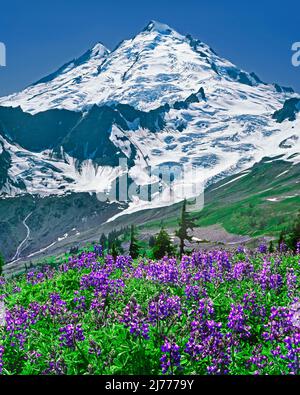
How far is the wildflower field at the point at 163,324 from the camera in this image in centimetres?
819

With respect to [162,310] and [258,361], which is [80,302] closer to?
[162,310]

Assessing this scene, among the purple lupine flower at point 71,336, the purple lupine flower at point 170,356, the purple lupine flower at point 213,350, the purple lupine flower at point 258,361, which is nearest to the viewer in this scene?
the purple lupine flower at point 170,356

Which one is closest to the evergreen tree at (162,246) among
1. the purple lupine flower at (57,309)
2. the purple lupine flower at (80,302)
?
the purple lupine flower at (80,302)

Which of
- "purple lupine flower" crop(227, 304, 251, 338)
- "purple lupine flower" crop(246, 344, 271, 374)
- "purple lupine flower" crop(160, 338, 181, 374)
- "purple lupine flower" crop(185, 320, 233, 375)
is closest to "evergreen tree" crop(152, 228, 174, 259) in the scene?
"purple lupine flower" crop(227, 304, 251, 338)

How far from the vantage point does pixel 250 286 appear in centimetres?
1238

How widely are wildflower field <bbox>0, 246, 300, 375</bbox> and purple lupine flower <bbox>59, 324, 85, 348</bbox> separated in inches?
0.7

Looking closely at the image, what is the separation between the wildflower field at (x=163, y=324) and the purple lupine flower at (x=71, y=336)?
0.02 metres

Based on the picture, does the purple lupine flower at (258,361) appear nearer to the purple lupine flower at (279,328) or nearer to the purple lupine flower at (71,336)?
the purple lupine flower at (279,328)

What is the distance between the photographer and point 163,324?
9.17 m

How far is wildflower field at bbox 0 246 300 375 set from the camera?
26.9ft

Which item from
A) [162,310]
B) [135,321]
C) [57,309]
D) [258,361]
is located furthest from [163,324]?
[57,309]

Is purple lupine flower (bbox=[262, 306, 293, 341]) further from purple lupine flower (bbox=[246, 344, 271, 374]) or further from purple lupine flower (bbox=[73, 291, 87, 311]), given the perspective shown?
purple lupine flower (bbox=[73, 291, 87, 311])
